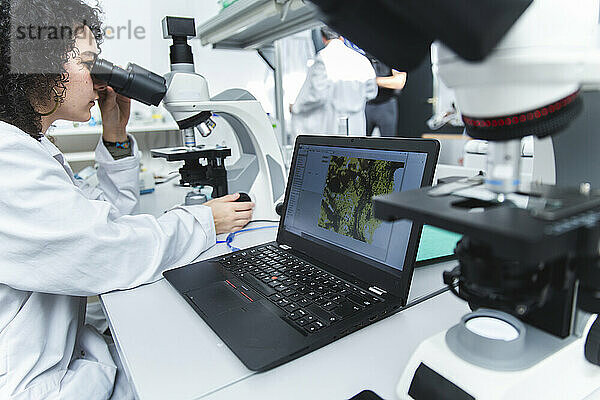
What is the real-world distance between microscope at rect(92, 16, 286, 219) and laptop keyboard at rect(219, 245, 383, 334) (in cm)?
39

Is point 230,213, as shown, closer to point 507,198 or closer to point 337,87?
point 507,198

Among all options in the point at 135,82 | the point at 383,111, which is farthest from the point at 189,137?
the point at 383,111

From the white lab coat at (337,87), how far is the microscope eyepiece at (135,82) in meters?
1.97

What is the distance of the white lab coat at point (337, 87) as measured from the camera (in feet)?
9.62

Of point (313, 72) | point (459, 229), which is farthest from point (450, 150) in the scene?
point (459, 229)

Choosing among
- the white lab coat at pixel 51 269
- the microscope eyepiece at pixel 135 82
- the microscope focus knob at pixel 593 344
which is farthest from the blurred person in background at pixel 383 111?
the microscope focus knob at pixel 593 344

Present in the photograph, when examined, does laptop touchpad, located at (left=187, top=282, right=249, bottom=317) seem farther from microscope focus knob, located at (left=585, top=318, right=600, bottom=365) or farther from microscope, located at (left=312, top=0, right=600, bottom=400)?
microscope focus knob, located at (left=585, top=318, right=600, bottom=365)

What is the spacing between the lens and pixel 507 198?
375 mm

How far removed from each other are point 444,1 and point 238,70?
3.44 m

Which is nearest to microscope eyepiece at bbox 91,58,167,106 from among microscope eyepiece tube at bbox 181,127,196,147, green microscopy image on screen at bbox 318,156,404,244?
microscope eyepiece tube at bbox 181,127,196,147

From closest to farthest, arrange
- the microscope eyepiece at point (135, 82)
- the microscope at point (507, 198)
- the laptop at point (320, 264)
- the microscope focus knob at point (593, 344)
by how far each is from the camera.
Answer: the microscope at point (507, 198) < the microscope focus knob at point (593, 344) < the laptop at point (320, 264) < the microscope eyepiece at point (135, 82)

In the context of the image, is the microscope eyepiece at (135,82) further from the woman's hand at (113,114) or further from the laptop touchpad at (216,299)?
the laptop touchpad at (216,299)

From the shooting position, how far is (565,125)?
0.33m

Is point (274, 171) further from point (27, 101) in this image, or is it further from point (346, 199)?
point (27, 101)
